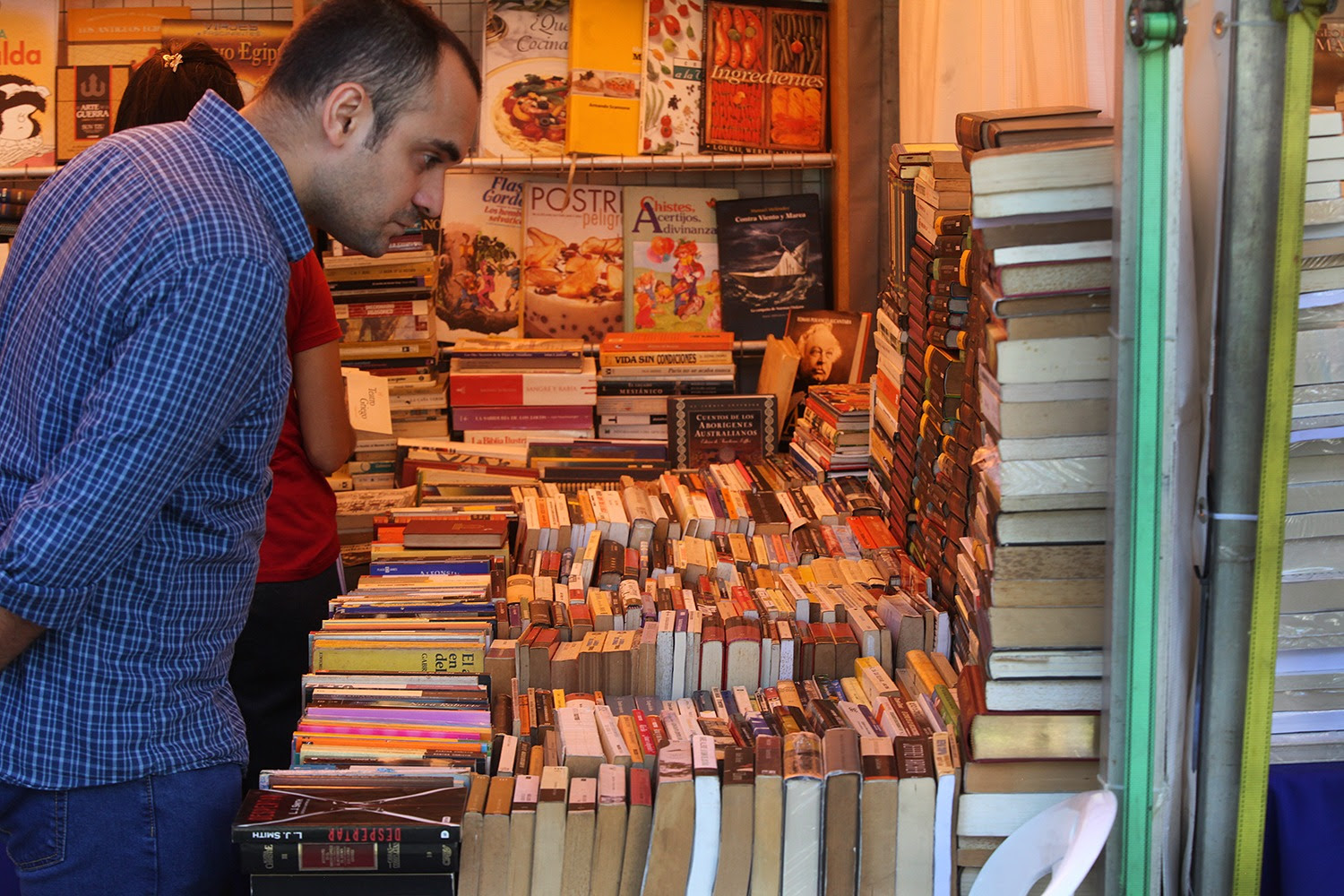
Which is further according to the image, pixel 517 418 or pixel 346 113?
pixel 517 418

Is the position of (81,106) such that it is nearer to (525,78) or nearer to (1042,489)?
(525,78)

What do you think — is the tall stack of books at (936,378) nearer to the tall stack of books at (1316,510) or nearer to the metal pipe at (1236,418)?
the tall stack of books at (1316,510)

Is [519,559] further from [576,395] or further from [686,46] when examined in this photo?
[686,46]

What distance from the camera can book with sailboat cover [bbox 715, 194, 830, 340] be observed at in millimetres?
4348

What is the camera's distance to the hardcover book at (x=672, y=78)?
166 inches

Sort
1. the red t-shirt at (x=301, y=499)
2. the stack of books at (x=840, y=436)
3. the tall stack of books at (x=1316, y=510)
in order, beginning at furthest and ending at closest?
the stack of books at (x=840, y=436) → the red t-shirt at (x=301, y=499) → the tall stack of books at (x=1316, y=510)

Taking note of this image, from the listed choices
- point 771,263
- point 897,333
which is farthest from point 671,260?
point 897,333

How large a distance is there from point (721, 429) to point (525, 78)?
54.0 inches

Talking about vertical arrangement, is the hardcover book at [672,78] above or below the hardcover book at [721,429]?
above

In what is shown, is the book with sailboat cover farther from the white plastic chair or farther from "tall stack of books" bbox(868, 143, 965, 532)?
the white plastic chair

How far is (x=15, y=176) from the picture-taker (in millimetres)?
4191

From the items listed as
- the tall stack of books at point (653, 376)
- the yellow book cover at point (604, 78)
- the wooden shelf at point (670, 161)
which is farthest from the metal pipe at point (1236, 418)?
the yellow book cover at point (604, 78)

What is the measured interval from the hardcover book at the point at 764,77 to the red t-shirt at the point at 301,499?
2.04 m

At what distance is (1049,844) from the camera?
1458mm
